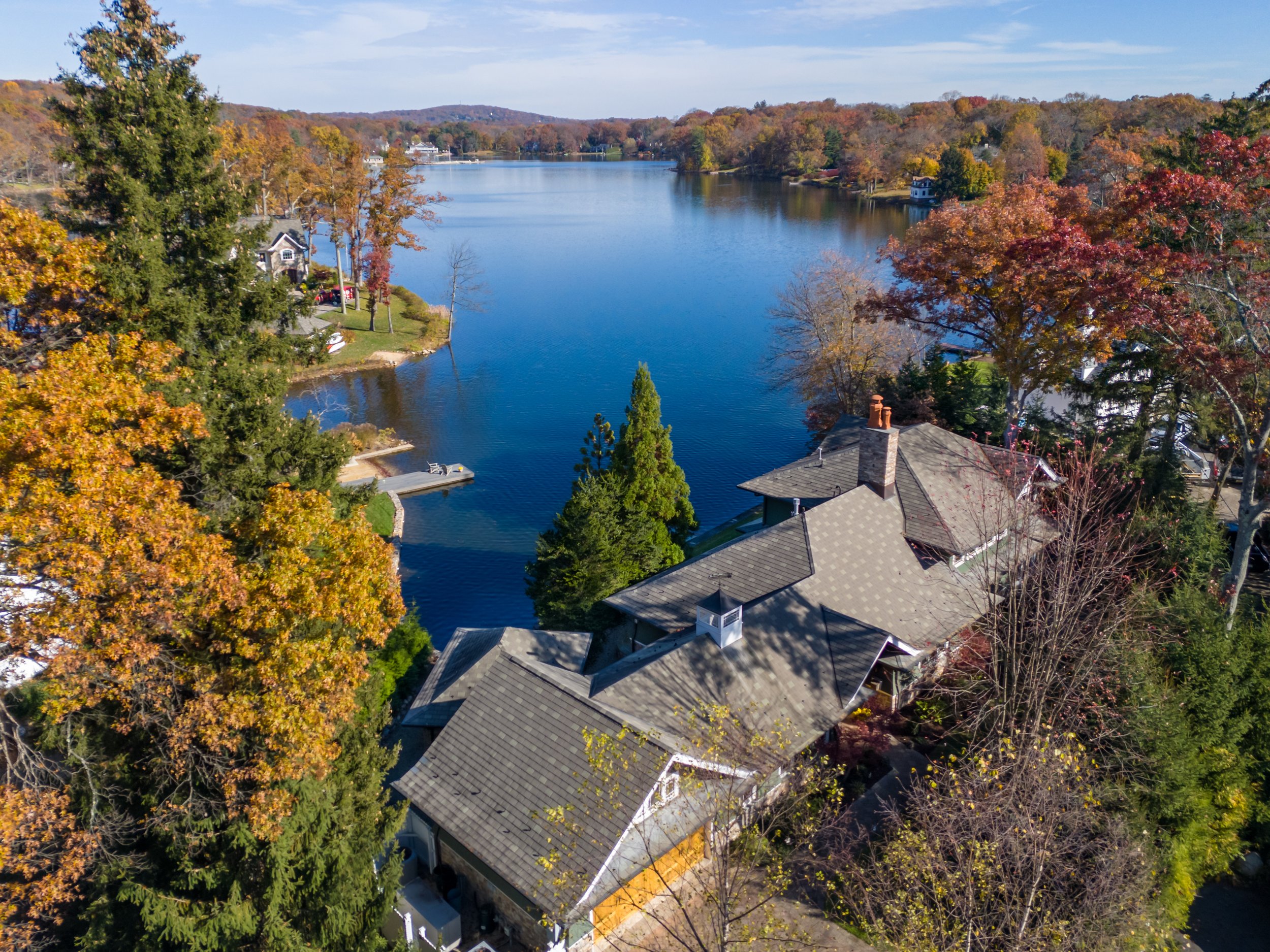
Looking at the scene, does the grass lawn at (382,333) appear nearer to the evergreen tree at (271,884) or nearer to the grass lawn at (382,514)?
the grass lawn at (382,514)

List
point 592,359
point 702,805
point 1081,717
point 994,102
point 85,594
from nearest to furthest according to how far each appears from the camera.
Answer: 1. point 85,594
2. point 702,805
3. point 1081,717
4. point 592,359
5. point 994,102

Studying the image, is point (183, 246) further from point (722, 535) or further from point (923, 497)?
point (722, 535)

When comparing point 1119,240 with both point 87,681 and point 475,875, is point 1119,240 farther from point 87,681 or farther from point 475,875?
point 87,681

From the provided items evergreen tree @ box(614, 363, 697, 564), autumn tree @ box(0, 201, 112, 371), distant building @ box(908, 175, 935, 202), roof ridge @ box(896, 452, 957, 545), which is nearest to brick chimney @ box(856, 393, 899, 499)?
roof ridge @ box(896, 452, 957, 545)

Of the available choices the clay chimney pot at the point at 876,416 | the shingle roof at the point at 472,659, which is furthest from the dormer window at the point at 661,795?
the clay chimney pot at the point at 876,416

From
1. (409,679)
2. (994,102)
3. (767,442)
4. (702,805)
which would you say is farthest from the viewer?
(994,102)

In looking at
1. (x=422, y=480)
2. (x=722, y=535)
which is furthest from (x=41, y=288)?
(x=422, y=480)

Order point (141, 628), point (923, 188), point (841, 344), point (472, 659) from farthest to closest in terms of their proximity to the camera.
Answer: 1. point (923, 188)
2. point (841, 344)
3. point (472, 659)
4. point (141, 628)

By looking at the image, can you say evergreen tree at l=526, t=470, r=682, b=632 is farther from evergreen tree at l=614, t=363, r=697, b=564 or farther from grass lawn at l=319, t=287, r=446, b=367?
grass lawn at l=319, t=287, r=446, b=367

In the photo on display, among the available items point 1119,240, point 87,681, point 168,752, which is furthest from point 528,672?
point 1119,240
